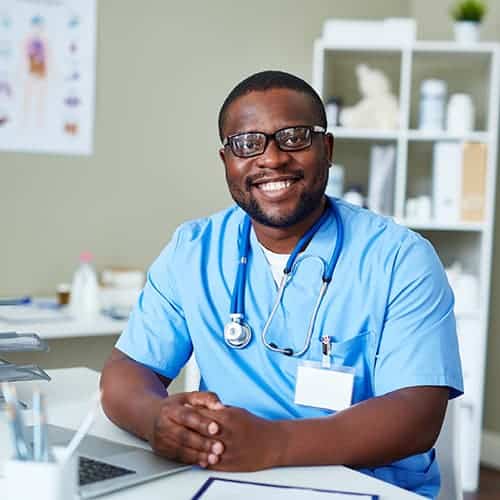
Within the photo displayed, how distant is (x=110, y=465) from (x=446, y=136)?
250 centimetres

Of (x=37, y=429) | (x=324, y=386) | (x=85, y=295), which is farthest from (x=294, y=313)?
(x=85, y=295)

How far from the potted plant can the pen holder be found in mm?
2927

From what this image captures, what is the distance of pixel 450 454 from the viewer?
1583 millimetres

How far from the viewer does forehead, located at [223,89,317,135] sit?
60.0 inches

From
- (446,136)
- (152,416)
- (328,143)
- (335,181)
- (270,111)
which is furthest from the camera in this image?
(335,181)

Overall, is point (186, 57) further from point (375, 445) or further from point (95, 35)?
point (375, 445)

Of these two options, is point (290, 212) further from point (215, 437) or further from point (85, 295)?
point (85, 295)

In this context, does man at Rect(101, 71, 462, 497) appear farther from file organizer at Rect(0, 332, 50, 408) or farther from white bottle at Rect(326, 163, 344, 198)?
white bottle at Rect(326, 163, 344, 198)

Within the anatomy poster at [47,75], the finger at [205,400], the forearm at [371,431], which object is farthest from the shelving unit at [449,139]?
the finger at [205,400]

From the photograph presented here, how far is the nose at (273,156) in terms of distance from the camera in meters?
1.53

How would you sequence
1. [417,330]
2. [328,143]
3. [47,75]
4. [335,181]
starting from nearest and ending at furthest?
[417,330] < [328,143] < [47,75] < [335,181]

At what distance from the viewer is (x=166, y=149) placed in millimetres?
3303

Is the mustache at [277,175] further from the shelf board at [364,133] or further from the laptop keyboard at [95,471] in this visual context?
the shelf board at [364,133]

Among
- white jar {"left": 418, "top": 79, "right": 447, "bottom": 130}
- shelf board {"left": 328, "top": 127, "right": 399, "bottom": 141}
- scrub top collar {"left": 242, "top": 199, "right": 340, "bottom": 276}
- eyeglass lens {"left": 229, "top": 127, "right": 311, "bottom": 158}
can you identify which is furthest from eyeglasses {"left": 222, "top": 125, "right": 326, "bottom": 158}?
white jar {"left": 418, "top": 79, "right": 447, "bottom": 130}
